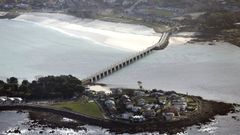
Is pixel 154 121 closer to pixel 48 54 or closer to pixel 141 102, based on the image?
pixel 141 102

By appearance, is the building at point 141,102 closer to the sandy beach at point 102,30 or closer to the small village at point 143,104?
the small village at point 143,104

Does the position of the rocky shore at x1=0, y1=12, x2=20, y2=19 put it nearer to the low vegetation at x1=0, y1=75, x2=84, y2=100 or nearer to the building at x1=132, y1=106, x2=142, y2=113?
the low vegetation at x1=0, y1=75, x2=84, y2=100

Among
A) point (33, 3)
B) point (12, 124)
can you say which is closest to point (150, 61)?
point (12, 124)

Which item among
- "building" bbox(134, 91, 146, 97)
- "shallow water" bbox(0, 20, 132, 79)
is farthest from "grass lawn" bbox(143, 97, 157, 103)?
"shallow water" bbox(0, 20, 132, 79)

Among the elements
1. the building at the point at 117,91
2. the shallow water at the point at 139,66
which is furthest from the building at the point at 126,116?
the building at the point at 117,91

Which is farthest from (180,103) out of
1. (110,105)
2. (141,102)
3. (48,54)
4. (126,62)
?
(48,54)
